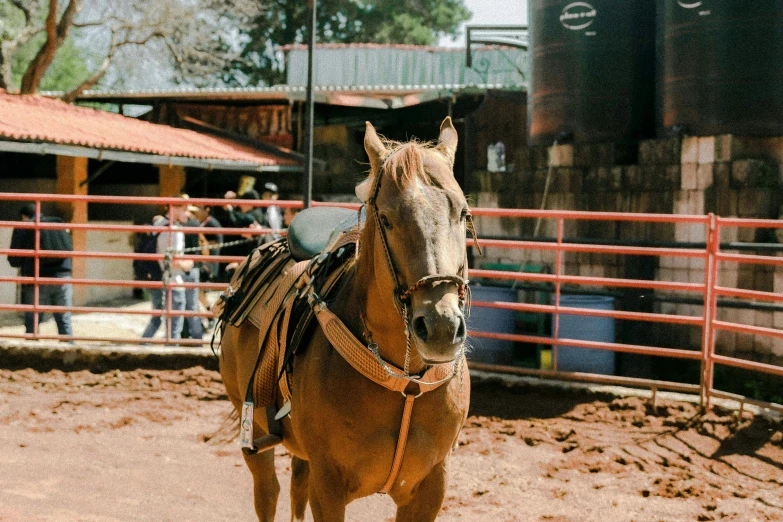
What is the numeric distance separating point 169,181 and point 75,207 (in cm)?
319

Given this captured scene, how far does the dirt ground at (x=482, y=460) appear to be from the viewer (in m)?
4.82

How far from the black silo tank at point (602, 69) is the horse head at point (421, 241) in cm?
852

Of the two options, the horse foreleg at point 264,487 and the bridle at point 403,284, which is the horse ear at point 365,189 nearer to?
the bridle at point 403,284

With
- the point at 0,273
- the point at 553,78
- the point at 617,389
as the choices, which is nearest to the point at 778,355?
the point at 617,389

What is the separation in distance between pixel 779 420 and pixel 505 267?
14.4 ft

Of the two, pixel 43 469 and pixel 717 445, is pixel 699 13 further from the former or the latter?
pixel 43 469

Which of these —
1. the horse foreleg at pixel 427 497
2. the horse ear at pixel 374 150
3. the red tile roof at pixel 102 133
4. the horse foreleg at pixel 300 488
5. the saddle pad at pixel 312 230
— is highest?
the red tile roof at pixel 102 133

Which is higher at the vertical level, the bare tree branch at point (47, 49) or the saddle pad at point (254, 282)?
the bare tree branch at point (47, 49)

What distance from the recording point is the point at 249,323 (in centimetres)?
416

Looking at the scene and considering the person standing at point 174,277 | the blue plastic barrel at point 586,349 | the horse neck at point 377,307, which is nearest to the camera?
the horse neck at point 377,307

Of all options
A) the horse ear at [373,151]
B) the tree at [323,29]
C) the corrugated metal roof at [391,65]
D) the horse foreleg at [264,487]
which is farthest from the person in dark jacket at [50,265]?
the tree at [323,29]

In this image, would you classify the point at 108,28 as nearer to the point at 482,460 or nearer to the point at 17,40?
the point at 17,40

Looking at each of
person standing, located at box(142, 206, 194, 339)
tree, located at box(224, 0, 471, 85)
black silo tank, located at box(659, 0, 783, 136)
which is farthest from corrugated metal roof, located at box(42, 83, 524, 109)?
tree, located at box(224, 0, 471, 85)

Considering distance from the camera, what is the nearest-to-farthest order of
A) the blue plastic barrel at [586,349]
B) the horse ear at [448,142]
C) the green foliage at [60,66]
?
the horse ear at [448,142] < the blue plastic barrel at [586,349] < the green foliage at [60,66]
